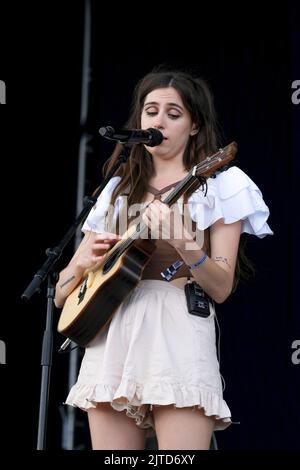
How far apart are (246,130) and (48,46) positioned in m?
1.13

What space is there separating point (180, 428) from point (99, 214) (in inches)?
29.7

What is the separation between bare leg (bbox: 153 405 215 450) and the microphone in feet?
2.44

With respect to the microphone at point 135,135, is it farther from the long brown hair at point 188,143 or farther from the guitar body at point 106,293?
the guitar body at point 106,293

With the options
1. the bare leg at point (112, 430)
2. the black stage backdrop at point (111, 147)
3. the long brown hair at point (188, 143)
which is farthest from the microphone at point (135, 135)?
the black stage backdrop at point (111, 147)

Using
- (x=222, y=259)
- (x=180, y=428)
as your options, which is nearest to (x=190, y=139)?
(x=222, y=259)

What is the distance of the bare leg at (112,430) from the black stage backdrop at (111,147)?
1448 mm

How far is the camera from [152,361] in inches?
86.0

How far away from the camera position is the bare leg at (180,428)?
213 centimetres

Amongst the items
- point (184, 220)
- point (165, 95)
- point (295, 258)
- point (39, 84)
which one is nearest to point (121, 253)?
point (184, 220)

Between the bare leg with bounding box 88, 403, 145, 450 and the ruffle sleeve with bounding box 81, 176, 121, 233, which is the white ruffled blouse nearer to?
the ruffle sleeve with bounding box 81, 176, 121, 233

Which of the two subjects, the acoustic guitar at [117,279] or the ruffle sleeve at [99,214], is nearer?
the acoustic guitar at [117,279]

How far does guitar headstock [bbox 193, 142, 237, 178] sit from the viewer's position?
213cm

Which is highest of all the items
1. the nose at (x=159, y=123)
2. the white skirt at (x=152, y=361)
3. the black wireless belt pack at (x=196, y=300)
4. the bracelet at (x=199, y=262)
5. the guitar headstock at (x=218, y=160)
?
the nose at (x=159, y=123)

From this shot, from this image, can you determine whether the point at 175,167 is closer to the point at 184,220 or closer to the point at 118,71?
the point at 184,220
